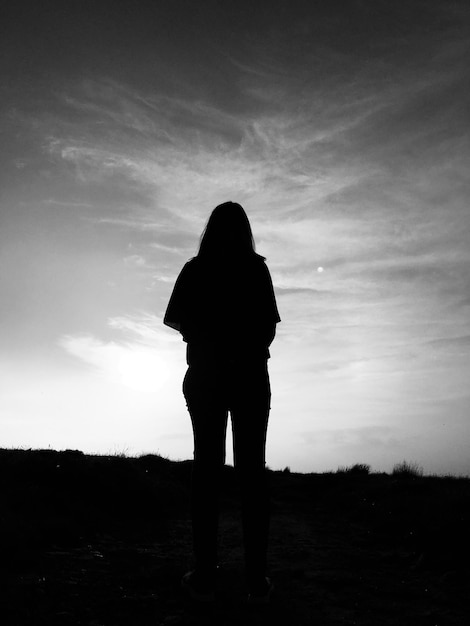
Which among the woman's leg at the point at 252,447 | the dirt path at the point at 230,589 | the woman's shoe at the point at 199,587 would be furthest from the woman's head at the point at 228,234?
the dirt path at the point at 230,589

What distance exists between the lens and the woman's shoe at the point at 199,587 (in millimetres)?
2986

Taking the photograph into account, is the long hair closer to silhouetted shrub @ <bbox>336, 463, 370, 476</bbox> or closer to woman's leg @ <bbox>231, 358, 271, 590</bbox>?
woman's leg @ <bbox>231, 358, 271, 590</bbox>

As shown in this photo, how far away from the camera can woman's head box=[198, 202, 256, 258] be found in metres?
3.66

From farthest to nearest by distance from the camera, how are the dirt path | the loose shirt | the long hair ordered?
the long hair, the loose shirt, the dirt path

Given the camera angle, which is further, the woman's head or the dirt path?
the woman's head

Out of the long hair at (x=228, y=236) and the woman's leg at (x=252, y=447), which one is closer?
the woman's leg at (x=252, y=447)

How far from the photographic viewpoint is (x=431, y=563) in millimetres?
4109

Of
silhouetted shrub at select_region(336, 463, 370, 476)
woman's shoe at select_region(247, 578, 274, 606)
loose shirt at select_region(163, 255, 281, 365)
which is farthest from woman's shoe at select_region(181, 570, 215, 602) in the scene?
silhouetted shrub at select_region(336, 463, 370, 476)

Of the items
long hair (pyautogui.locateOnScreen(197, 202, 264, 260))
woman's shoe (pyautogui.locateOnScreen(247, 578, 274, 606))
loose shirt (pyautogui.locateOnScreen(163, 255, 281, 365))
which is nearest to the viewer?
woman's shoe (pyautogui.locateOnScreen(247, 578, 274, 606))

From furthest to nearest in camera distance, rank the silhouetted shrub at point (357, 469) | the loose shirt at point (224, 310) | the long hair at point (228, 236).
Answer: the silhouetted shrub at point (357, 469) → the long hair at point (228, 236) → the loose shirt at point (224, 310)

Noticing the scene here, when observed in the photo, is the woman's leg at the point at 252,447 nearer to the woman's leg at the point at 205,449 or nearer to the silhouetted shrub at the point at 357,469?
the woman's leg at the point at 205,449

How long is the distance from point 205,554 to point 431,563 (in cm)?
227

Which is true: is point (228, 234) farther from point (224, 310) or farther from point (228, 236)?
point (224, 310)

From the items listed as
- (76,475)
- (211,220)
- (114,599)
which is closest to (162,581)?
(114,599)
